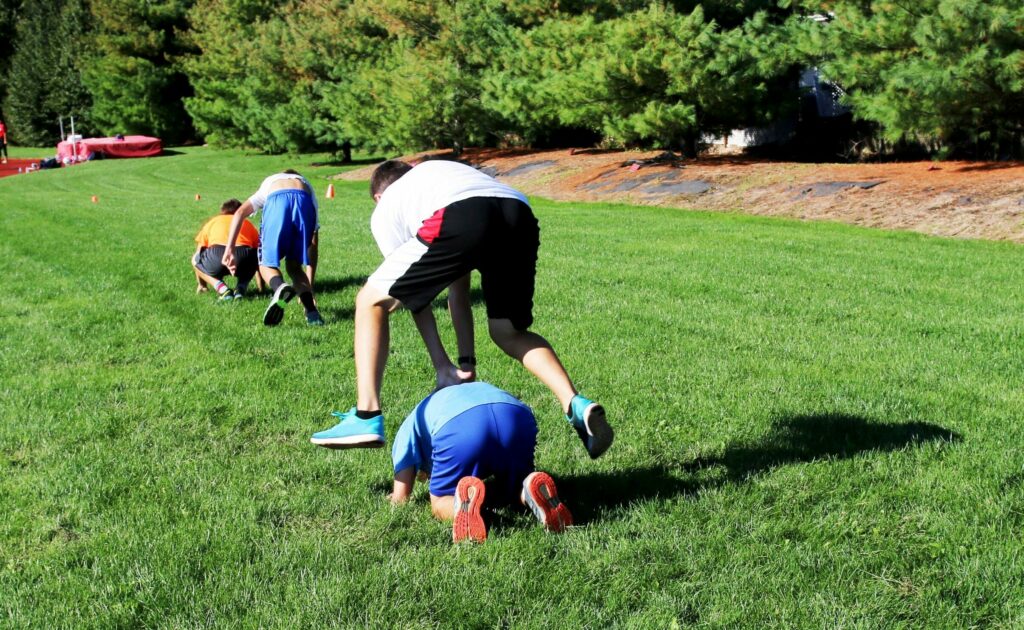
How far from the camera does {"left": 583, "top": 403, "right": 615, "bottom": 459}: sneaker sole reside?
3.78 metres

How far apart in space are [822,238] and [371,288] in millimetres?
9281

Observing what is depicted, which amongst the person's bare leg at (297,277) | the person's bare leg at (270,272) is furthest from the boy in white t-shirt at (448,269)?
the person's bare leg at (270,272)

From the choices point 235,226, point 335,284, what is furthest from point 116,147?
point 235,226

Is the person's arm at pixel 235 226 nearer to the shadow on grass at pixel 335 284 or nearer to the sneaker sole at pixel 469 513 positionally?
the shadow on grass at pixel 335 284

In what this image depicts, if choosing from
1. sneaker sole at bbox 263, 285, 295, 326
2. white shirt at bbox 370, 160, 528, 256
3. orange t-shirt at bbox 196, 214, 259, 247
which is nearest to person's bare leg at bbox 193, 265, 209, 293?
orange t-shirt at bbox 196, 214, 259, 247

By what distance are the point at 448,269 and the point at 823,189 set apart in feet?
42.2

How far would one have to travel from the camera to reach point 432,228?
4082 mm

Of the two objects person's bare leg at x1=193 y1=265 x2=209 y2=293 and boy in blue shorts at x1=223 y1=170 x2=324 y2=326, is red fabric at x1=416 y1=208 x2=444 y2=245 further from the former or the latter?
person's bare leg at x1=193 y1=265 x2=209 y2=293

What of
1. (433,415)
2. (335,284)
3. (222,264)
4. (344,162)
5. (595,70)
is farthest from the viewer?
(344,162)

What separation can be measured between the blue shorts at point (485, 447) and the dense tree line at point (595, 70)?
11.5 m

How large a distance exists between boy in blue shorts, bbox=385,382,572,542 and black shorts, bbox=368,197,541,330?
0.47 metres

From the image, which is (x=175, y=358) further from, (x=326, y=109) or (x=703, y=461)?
(x=326, y=109)

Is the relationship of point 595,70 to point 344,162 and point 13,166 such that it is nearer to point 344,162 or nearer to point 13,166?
point 344,162

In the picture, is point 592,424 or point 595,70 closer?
point 592,424
